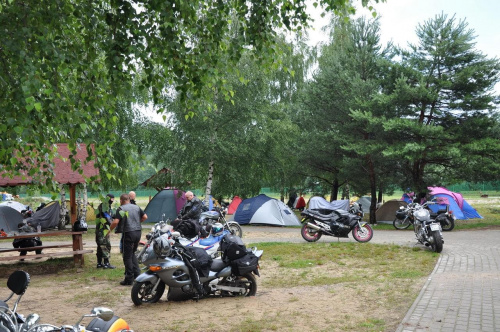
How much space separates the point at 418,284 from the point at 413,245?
5541 mm

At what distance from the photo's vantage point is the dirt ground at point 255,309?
6.21 metres

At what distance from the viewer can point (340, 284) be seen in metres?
8.70

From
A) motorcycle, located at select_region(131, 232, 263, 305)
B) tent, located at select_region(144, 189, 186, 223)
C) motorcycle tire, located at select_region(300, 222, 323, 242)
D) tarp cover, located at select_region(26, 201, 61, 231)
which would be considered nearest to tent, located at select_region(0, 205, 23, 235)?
tarp cover, located at select_region(26, 201, 61, 231)

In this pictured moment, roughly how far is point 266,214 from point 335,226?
26.8 ft

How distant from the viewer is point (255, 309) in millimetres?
6996

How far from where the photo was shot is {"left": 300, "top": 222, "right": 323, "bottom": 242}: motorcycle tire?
48.5ft

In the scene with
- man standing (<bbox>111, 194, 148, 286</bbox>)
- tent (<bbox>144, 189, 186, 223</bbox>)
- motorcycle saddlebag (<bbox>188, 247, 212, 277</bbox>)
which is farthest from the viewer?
tent (<bbox>144, 189, 186, 223</bbox>)

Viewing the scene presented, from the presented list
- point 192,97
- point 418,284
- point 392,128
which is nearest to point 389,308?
point 418,284

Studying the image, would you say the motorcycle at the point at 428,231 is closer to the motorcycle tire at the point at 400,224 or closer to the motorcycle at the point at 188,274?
the motorcycle at the point at 188,274

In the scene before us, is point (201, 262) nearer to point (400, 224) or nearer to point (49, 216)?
point (400, 224)

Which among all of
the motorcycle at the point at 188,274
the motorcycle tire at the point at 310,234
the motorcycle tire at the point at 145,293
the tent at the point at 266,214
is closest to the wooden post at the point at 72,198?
the motorcycle tire at the point at 145,293

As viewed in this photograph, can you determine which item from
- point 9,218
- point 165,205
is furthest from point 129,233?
point 165,205

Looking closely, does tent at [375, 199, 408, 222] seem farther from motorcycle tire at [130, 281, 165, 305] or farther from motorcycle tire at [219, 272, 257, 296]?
motorcycle tire at [130, 281, 165, 305]

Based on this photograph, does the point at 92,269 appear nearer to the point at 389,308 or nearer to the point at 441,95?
the point at 389,308
